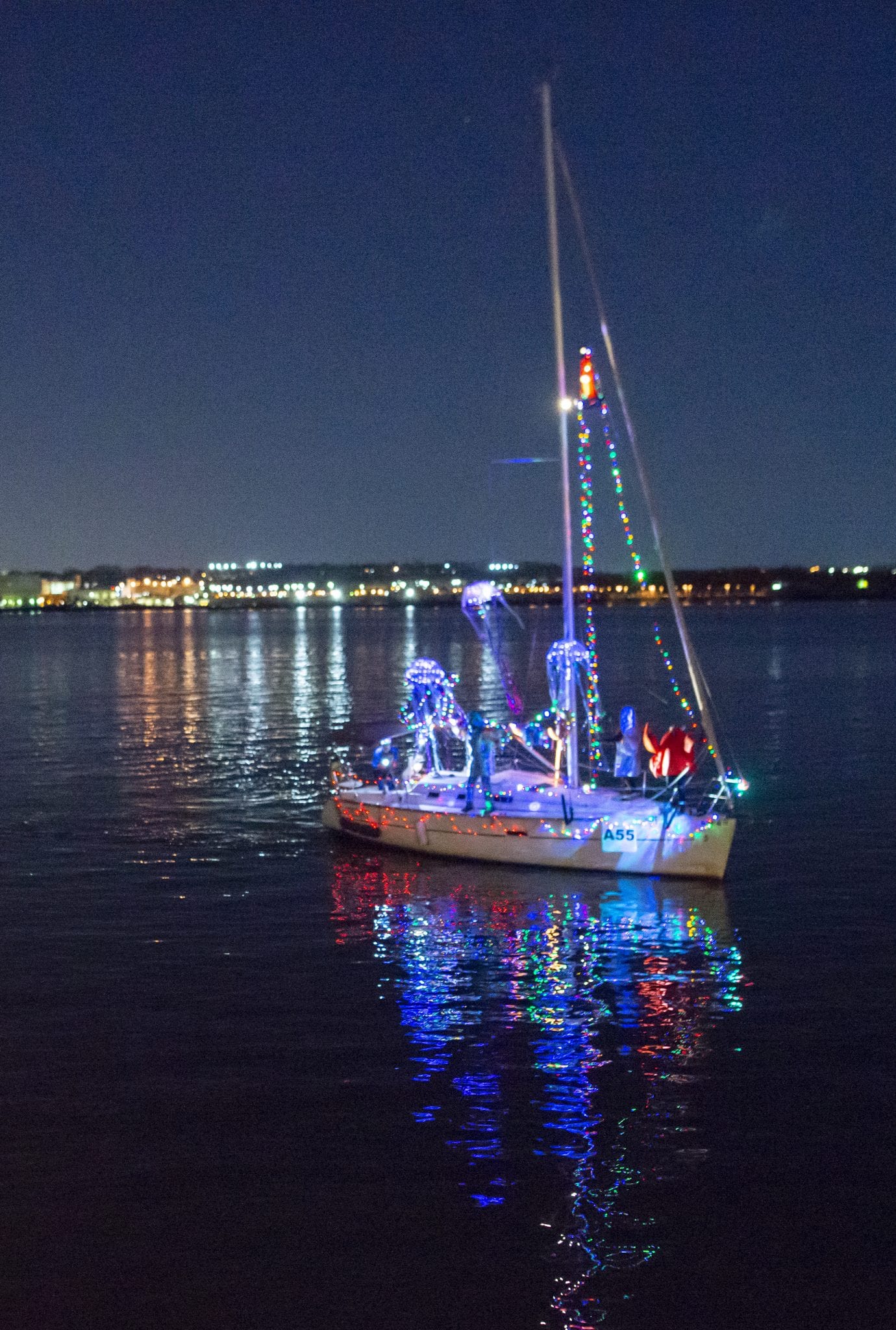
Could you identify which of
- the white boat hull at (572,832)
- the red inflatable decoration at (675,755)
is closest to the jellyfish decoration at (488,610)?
the white boat hull at (572,832)

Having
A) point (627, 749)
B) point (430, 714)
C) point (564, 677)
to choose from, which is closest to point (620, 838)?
point (627, 749)

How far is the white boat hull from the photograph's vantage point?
24.0 m

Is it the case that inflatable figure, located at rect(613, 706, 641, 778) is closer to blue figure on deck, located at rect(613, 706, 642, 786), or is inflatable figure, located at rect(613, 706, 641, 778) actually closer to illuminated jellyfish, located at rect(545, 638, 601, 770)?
blue figure on deck, located at rect(613, 706, 642, 786)

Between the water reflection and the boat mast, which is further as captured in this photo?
the boat mast

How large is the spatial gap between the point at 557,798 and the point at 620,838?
5.17 feet

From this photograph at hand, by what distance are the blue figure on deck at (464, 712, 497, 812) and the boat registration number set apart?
2.18 metres

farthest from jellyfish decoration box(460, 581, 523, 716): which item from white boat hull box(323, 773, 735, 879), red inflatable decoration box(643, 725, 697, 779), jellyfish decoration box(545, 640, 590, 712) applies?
red inflatable decoration box(643, 725, 697, 779)

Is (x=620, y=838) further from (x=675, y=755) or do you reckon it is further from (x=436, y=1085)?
(x=436, y=1085)

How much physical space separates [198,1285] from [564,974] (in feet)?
30.0

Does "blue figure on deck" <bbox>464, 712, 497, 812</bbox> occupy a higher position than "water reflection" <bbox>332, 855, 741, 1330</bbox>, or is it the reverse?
"blue figure on deck" <bbox>464, 712, 497, 812</bbox>

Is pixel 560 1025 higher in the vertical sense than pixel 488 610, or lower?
lower

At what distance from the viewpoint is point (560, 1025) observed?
1706 cm

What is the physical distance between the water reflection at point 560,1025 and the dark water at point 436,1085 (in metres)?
0.05

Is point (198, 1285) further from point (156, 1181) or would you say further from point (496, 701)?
point (496, 701)
